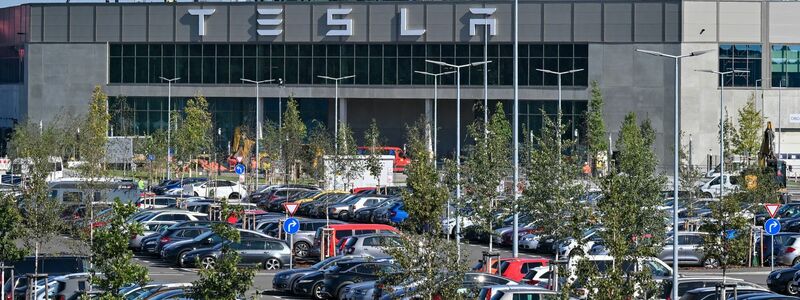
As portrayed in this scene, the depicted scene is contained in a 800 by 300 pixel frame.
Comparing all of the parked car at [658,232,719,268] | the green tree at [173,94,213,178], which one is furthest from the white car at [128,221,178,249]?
the green tree at [173,94,213,178]

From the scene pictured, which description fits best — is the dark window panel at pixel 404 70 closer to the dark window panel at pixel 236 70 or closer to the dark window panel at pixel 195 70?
the dark window panel at pixel 236 70

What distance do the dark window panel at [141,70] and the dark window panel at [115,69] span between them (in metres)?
1.33

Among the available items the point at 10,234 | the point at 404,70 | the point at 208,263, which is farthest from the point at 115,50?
the point at 10,234

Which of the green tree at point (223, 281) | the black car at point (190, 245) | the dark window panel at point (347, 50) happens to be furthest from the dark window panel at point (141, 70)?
the green tree at point (223, 281)

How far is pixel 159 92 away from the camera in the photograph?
4299 inches

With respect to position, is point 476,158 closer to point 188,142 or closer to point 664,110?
point 188,142

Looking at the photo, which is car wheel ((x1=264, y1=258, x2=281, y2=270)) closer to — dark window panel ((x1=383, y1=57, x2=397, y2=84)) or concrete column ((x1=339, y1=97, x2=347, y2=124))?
dark window panel ((x1=383, y1=57, x2=397, y2=84))

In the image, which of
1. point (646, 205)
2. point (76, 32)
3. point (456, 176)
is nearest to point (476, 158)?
point (456, 176)

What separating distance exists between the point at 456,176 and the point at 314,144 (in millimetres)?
34942

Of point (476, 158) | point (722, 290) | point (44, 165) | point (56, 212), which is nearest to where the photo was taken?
point (722, 290)

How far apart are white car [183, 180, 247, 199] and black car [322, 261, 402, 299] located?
38.2 metres

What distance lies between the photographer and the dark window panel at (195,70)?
108750 mm

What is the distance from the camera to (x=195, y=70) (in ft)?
357

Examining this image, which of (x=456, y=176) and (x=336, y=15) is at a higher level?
(x=336, y=15)
